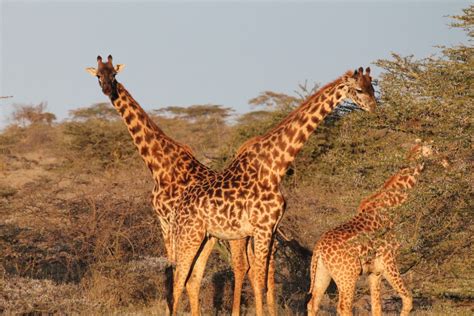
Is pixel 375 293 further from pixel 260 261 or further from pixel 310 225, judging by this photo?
pixel 310 225

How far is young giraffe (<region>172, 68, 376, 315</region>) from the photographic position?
28.9ft

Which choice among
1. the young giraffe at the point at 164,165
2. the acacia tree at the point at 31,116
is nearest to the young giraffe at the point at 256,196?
the young giraffe at the point at 164,165

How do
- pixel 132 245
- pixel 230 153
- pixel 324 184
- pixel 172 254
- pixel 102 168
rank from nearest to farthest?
1. pixel 172 254
2. pixel 132 245
3. pixel 324 184
4. pixel 230 153
5. pixel 102 168

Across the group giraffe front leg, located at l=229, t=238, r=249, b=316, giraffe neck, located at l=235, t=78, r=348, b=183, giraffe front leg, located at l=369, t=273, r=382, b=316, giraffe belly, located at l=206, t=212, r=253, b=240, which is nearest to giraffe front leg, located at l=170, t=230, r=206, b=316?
giraffe belly, located at l=206, t=212, r=253, b=240

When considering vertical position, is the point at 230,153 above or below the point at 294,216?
above

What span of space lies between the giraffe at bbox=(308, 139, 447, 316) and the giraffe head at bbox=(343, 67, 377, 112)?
662 mm

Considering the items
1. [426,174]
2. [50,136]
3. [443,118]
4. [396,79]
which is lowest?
[426,174]

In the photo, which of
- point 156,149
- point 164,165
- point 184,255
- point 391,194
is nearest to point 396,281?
point 391,194

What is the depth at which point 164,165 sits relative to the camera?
981 cm

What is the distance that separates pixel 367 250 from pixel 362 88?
67.0 inches

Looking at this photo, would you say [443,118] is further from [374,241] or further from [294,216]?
[294,216]

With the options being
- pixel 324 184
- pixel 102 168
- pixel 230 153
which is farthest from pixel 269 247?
pixel 102 168

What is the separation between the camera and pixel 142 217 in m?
11.7

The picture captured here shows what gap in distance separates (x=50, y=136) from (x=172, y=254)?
28.7 m
